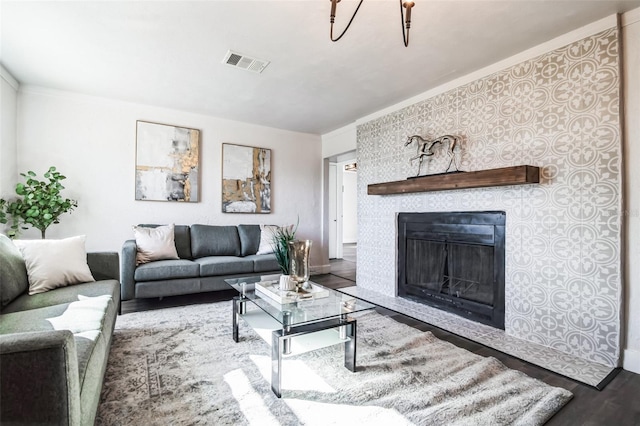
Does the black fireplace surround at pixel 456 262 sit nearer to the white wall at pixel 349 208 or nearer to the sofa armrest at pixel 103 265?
the sofa armrest at pixel 103 265

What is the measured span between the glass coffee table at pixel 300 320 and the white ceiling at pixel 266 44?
2.01 metres

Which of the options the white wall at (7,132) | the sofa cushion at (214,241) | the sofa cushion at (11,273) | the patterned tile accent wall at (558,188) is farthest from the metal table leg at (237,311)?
the white wall at (7,132)

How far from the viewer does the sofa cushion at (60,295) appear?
1816mm

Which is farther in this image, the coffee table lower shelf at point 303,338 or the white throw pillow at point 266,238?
the white throw pillow at point 266,238

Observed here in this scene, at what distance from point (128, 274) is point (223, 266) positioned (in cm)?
96

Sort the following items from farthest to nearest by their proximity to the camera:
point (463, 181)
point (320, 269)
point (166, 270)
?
point (320, 269), point (166, 270), point (463, 181)

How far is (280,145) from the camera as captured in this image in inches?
197

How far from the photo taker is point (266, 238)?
4219 millimetres

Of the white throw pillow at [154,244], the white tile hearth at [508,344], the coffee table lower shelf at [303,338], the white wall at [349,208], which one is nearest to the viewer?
the coffee table lower shelf at [303,338]

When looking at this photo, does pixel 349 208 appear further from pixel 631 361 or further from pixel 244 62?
pixel 631 361

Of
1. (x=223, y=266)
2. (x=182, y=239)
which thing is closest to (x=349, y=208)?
(x=182, y=239)

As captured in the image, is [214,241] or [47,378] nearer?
[47,378]

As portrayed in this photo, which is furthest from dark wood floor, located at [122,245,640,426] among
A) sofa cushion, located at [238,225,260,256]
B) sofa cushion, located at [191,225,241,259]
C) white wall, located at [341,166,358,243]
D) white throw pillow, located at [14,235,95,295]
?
white wall, located at [341,166,358,243]

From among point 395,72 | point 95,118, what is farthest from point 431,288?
point 95,118
